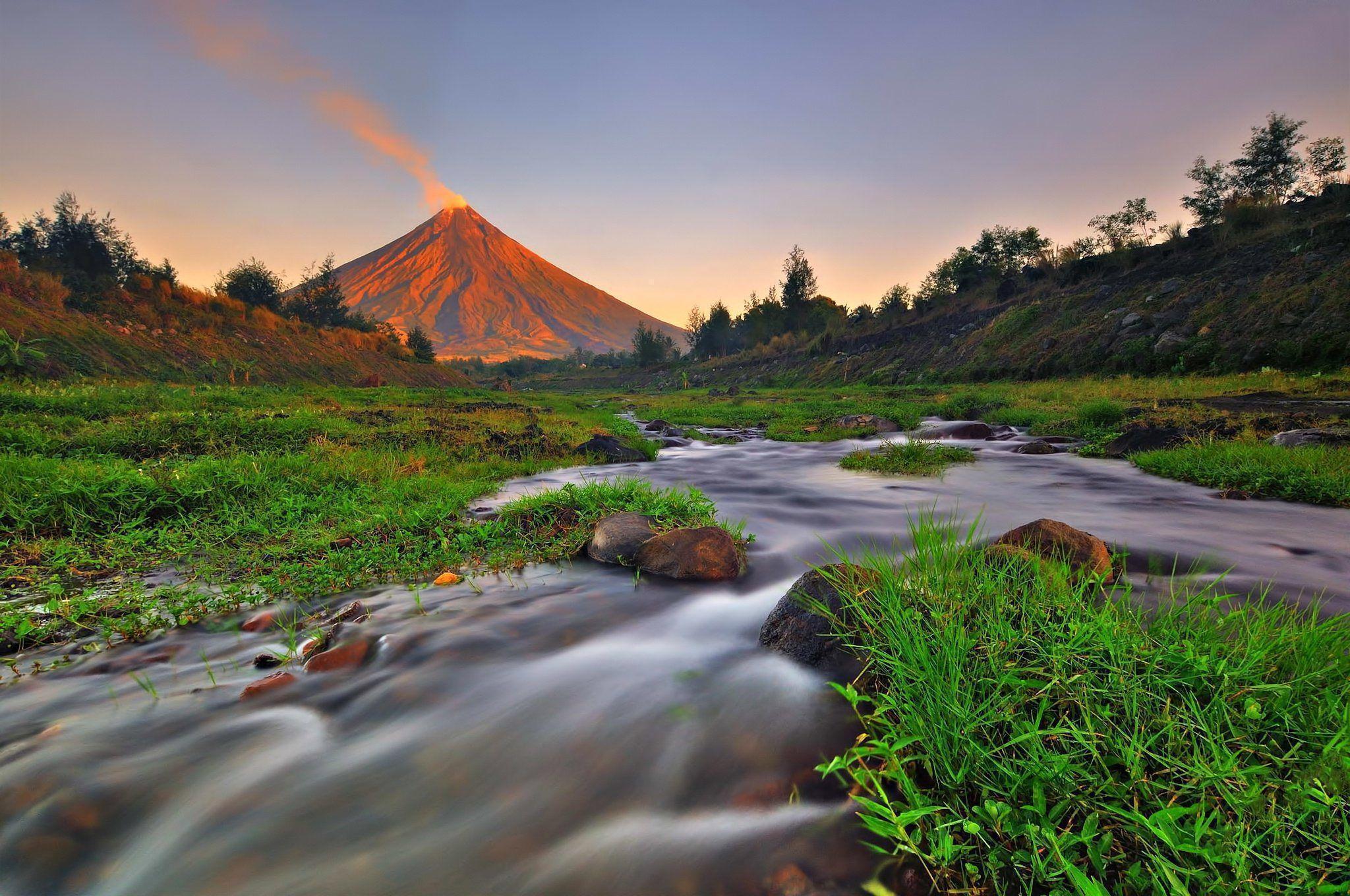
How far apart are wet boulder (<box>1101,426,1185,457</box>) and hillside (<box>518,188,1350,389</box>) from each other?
1177 cm

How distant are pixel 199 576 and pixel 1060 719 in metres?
5.62

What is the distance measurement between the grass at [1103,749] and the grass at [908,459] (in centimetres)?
718

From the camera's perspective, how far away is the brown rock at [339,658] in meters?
3.10

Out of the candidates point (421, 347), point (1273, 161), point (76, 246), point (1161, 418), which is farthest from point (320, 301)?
point (1273, 161)

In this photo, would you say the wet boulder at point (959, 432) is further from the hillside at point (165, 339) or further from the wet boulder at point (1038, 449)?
the hillside at point (165, 339)

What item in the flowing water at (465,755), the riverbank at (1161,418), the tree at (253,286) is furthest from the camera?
the tree at (253,286)

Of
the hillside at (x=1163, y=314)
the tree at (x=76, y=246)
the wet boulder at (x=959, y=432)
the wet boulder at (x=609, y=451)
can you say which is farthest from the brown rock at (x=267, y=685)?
the tree at (x=76, y=246)

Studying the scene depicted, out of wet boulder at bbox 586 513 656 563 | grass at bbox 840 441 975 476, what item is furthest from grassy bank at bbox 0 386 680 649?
grass at bbox 840 441 975 476

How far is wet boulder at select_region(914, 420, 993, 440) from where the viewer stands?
535 inches

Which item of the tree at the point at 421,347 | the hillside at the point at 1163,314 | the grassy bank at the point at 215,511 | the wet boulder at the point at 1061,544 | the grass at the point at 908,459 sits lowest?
the grass at the point at 908,459

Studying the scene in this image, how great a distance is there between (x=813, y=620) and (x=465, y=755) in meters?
1.89

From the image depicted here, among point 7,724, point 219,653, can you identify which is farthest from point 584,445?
point 7,724

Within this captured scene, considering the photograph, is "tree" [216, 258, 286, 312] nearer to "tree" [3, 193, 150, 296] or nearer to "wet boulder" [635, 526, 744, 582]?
"tree" [3, 193, 150, 296]

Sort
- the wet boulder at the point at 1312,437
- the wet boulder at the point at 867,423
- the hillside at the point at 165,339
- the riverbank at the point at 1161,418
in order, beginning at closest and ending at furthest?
the riverbank at the point at 1161,418 → the wet boulder at the point at 1312,437 → the wet boulder at the point at 867,423 → the hillside at the point at 165,339
